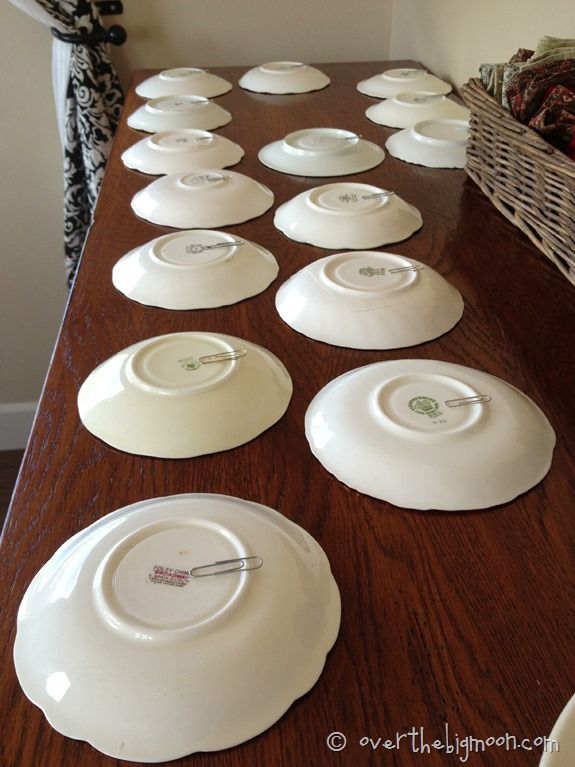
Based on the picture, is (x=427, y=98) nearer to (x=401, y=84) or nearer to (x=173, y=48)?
(x=401, y=84)

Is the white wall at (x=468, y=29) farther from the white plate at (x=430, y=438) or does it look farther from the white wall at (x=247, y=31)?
the white plate at (x=430, y=438)

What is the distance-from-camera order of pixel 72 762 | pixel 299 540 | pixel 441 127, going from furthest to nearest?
1. pixel 441 127
2. pixel 299 540
3. pixel 72 762

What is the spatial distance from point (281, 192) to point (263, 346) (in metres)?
0.40

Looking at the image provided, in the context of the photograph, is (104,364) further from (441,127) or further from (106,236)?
(441,127)

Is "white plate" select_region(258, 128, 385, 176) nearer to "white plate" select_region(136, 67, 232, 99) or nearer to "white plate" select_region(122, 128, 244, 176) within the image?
"white plate" select_region(122, 128, 244, 176)

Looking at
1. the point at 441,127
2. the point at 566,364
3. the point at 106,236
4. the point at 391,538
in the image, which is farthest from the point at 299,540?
the point at 441,127

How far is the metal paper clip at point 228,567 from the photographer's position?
16.5 inches

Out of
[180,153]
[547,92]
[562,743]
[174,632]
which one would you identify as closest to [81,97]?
[180,153]

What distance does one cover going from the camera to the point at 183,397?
575 millimetres

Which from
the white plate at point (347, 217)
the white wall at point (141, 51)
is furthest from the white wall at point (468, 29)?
the white plate at point (347, 217)

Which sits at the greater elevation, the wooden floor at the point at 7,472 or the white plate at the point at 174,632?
the white plate at the point at 174,632

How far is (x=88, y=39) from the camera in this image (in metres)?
1.52

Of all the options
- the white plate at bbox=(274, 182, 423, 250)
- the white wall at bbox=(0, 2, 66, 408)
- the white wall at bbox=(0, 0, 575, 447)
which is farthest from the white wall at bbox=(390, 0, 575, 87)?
the white wall at bbox=(0, 2, 66, 408)

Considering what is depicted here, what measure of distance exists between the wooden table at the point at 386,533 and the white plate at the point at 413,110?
0.45m
